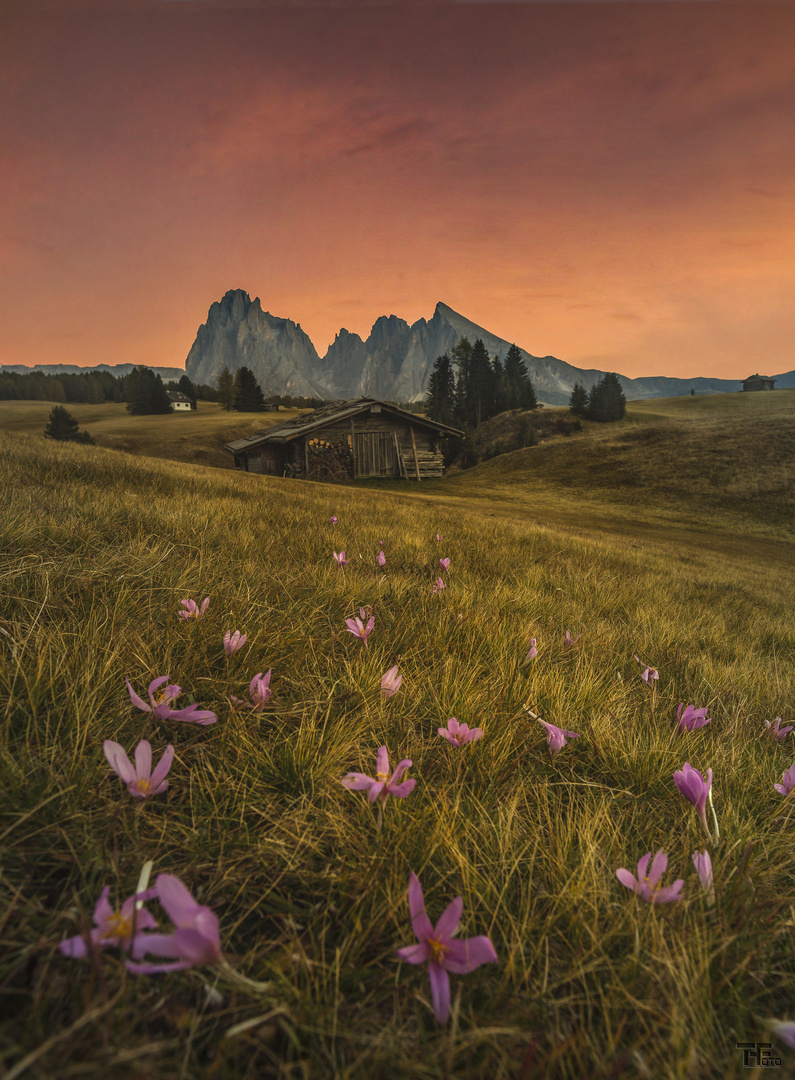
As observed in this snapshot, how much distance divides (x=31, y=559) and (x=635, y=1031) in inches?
99.8

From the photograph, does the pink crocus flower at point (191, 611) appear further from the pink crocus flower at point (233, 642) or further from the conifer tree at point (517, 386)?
the conifer tree at point (517, 386)

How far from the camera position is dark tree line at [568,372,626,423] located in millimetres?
68812

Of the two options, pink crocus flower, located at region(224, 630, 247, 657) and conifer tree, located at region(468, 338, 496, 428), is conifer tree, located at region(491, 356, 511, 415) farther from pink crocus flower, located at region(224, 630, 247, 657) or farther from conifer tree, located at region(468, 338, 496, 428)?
pink crocus flower, located at region(224, 630, 247, 657)

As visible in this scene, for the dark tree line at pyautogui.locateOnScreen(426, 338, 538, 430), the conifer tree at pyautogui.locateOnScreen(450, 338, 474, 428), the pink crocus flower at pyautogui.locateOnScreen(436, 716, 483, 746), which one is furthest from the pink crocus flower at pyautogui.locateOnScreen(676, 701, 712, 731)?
the conifer tree at pyautogui.locateOnScreen(450, 338, 474, 428)

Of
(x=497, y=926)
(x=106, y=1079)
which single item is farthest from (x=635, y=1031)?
(x=106, y=1079)

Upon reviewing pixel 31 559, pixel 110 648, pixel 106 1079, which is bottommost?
pixel 106 1079

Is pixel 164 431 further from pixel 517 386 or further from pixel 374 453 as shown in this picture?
pixel 517 386

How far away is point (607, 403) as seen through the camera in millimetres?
68562

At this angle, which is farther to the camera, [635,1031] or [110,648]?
[110,648]

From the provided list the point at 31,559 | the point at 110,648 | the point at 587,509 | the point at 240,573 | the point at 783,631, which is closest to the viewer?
the point at 110,648

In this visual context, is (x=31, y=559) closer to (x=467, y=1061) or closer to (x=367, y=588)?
(x=367, y=588)

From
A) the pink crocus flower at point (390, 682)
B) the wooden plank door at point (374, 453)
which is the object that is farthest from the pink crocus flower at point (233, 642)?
the wooden plank door at point (374, 453)

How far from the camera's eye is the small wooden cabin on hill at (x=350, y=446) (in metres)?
28.7

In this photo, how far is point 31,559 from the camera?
6.57 ft
